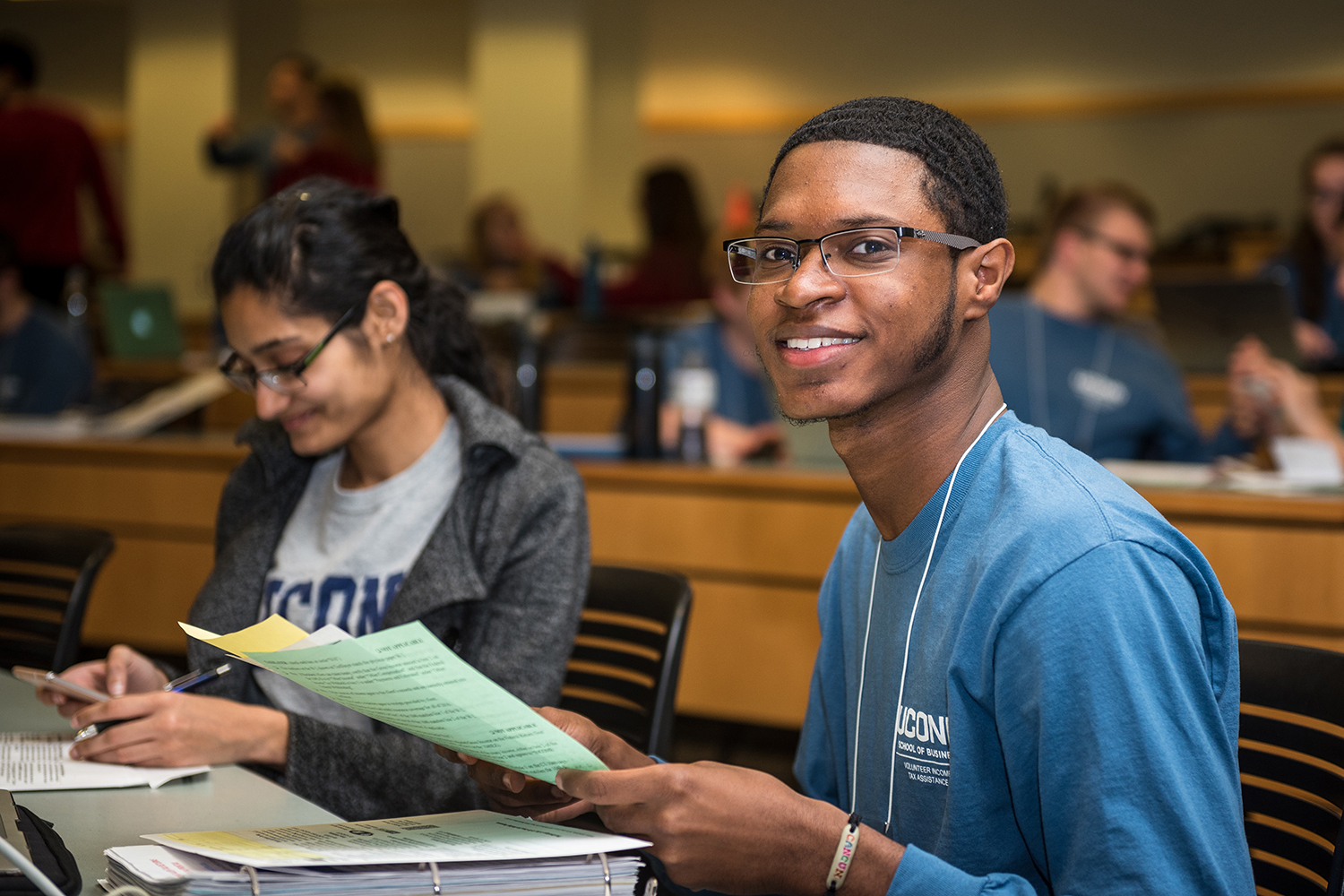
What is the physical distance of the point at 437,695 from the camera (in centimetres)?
75

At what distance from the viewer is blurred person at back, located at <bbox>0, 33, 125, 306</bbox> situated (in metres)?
4.89

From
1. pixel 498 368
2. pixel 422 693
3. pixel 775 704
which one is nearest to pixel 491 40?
pixel 775 704

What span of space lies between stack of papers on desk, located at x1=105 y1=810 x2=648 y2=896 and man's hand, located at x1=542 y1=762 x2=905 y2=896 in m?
0.02

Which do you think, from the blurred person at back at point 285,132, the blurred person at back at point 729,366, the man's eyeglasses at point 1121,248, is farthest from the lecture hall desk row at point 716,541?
the blurred person at back at point 285,132

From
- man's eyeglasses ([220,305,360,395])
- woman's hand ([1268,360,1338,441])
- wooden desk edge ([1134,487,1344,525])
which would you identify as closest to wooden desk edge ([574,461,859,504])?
wooden desk edge ([1134,487,1344,525])

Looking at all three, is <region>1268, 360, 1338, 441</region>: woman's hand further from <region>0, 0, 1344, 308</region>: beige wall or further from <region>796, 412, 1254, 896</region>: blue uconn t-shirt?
<region>0, 0, 1344, 308</region>: beige wall

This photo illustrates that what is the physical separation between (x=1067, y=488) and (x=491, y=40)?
755 cm

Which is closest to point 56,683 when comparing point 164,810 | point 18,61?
point 164,810

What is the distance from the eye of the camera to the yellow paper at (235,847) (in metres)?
0.75

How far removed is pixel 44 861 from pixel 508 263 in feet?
19.3

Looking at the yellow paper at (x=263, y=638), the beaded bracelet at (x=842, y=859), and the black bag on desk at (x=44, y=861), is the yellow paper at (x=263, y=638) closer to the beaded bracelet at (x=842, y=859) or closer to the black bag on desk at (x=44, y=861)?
the black bag on desk at (x=44, y=861)

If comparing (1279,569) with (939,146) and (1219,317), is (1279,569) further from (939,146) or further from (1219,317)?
(939,146)

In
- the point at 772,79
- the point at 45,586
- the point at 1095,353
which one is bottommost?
the point at 45,586

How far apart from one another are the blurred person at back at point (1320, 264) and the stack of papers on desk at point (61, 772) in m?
3.50
